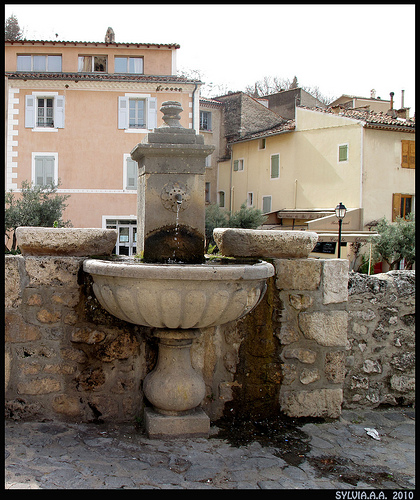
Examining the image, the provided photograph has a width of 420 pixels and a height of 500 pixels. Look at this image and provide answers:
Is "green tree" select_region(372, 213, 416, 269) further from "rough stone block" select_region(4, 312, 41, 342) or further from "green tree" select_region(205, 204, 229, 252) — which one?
"rough stone block" select_region(4, 312, 41, 342)

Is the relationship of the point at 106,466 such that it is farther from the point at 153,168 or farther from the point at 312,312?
the point at 153,168

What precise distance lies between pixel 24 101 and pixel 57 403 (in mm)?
22011

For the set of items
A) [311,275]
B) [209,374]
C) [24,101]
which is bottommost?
[209,374]

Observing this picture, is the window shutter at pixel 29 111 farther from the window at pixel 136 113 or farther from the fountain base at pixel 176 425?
the fountain base at pixel 176 425

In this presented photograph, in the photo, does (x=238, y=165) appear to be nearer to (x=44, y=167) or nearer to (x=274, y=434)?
(x=44, y=167)

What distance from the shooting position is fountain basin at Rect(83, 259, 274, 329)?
3039mm

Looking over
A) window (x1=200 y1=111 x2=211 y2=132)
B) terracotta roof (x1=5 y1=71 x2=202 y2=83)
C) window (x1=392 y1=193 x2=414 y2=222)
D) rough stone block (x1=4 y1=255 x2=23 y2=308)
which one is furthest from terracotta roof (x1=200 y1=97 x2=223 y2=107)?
rough stone block (x1=4 y1=255 x2=23 y2=308)

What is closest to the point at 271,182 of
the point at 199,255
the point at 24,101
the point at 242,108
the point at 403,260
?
the point at 242,108

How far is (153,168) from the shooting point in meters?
3.93

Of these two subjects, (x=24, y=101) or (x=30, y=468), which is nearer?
(x=30, y=468)

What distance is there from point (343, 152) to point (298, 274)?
21.7 metres

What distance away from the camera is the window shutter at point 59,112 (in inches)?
918

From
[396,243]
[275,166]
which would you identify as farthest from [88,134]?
[396,243]

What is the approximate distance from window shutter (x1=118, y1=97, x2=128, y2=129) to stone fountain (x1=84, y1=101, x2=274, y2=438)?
20.1 m
